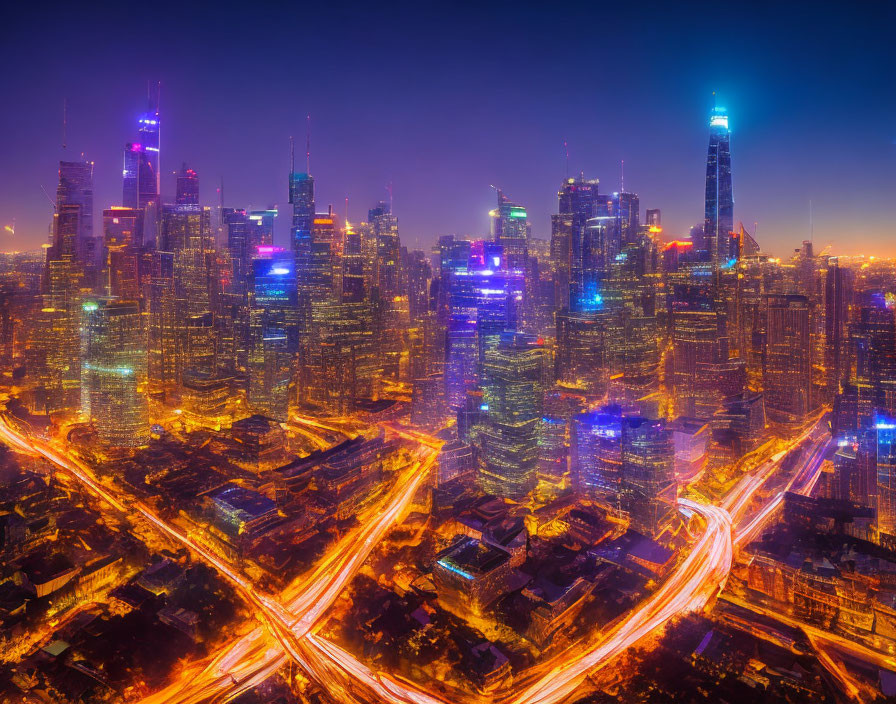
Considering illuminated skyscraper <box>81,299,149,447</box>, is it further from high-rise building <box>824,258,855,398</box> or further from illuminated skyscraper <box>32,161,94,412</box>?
high-rise building <box>824,258,855,398</box>

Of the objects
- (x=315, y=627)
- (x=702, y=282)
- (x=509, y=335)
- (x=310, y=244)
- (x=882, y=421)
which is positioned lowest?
(x=315, y=627)

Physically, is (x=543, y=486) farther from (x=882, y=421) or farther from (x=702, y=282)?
(x=702, y=282)

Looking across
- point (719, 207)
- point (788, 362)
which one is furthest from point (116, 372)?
point (719, 207)

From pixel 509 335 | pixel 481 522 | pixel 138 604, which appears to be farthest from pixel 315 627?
pixel 509 335

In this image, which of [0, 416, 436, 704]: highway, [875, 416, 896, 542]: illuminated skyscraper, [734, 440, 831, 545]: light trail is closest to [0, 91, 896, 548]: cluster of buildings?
[875, 416, 896, 542]: illuminated skyscraper

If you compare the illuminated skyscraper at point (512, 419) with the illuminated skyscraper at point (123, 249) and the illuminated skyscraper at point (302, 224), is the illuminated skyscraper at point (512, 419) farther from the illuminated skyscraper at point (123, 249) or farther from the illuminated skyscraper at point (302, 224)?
the illuminated skyscraper at point (123, 249)

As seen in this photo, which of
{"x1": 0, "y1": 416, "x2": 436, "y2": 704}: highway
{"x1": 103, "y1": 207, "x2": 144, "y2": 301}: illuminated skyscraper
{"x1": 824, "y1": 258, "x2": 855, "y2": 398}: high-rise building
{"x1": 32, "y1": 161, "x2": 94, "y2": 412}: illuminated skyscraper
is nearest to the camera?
{"x1": 0, "y1": 416, "x2": 436, "y2": 704}: highway

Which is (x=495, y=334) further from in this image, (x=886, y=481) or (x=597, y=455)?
(x=886, y=481)
